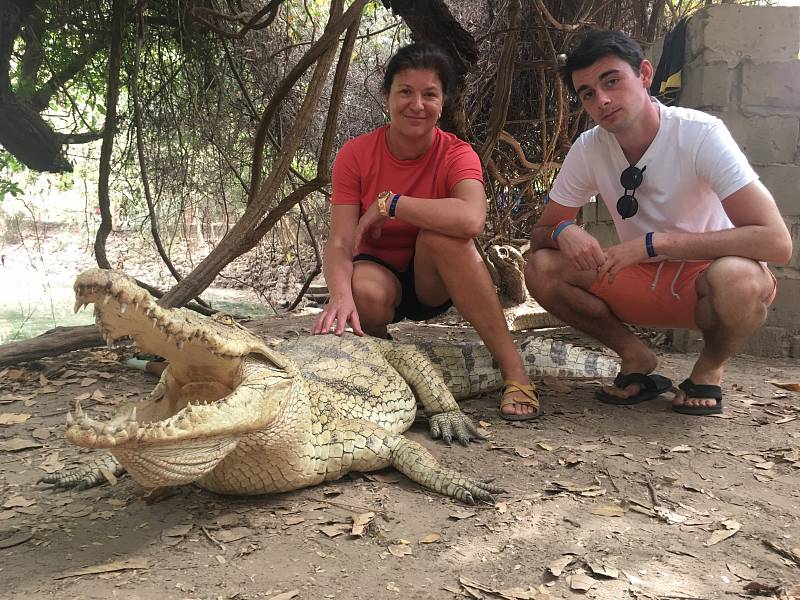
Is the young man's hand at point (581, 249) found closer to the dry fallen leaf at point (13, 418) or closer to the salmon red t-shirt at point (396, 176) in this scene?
the salmon red t-shirt at point (396, 176)

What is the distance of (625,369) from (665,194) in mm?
899

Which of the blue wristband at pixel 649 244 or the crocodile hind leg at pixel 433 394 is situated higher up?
the blue wristband at pixel 649 244

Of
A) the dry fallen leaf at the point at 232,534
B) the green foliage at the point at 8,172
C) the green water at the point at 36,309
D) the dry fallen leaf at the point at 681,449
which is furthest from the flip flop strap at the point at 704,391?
the green foliage at the point at 8,172

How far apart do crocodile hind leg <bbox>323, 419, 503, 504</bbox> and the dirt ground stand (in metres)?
0.05

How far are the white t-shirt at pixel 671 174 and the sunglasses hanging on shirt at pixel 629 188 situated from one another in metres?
0.03

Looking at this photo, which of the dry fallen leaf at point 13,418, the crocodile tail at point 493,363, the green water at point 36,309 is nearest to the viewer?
the dry fallen leaf at point 13,418

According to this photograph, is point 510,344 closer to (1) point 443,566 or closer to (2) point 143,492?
(1) point 443,566

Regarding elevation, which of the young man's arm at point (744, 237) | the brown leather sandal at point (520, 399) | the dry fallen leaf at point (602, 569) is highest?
the young man's arm at point (744, 237)

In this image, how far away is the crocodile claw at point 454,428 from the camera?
2.56m

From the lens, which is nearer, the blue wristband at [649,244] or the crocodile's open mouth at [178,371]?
the crocodile's open mouth at [178,371]

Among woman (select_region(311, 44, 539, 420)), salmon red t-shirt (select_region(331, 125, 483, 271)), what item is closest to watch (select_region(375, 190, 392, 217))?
woman (select_region(311, 44, 539, 420))

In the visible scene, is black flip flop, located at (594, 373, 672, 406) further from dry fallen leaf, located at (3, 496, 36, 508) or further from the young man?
dry fallen leaf, located at (3, 496, 36, 508)

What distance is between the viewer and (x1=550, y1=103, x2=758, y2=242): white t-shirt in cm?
252

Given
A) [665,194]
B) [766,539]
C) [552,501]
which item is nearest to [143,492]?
[552,501]
